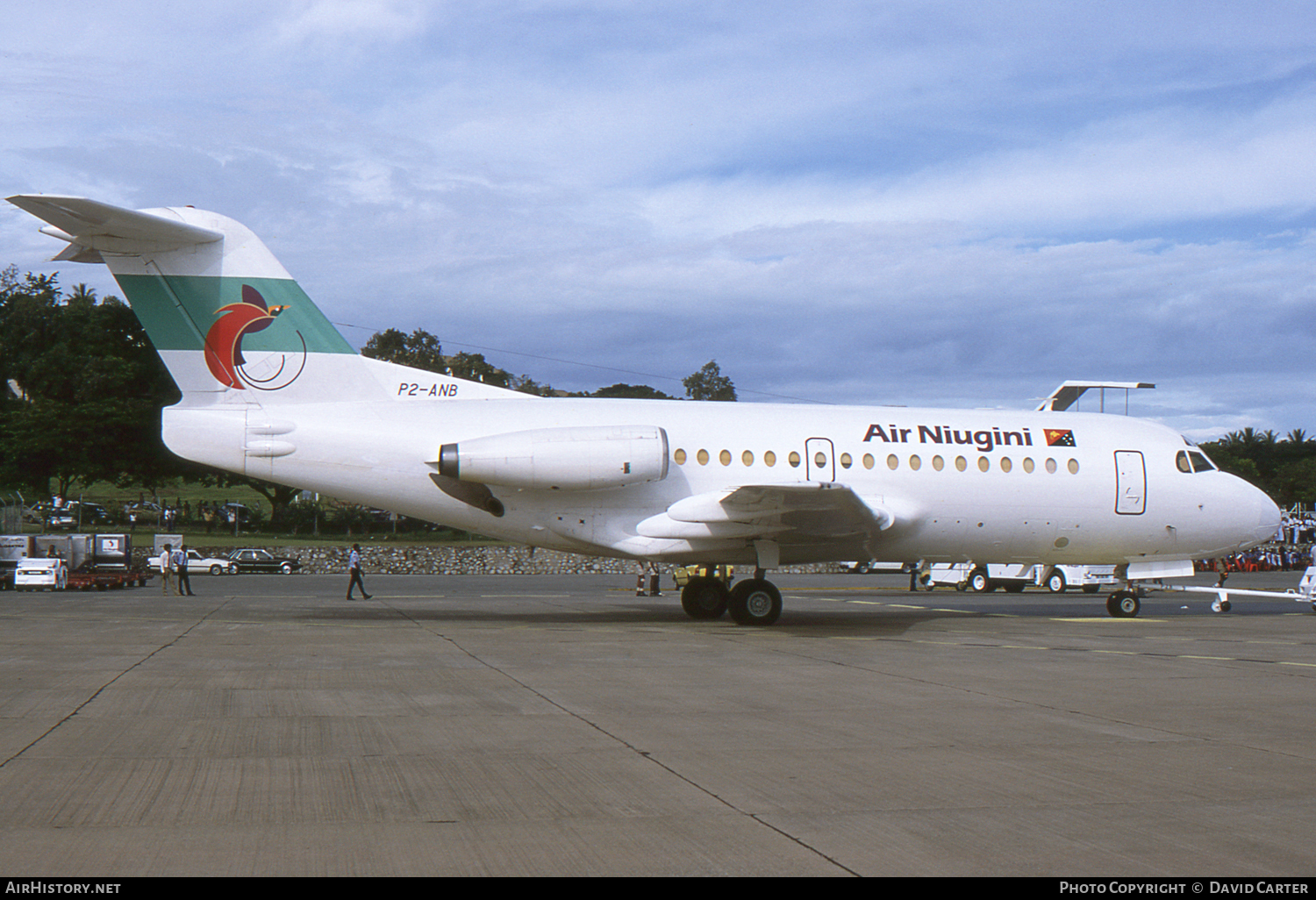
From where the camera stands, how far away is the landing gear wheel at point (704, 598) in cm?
2009

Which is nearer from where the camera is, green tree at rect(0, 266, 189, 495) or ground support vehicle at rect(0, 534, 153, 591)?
ground support vehicle at rect(0, 534, 153, 591)

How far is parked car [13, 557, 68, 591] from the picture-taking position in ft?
104

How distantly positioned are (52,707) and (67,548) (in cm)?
3010

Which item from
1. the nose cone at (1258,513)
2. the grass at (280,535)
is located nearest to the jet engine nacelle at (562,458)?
the nose cone at (1258,513)

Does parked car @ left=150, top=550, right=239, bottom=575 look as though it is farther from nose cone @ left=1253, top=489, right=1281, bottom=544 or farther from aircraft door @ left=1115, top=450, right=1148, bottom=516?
nose cone @ left=1253, top=489, right=1281, bottom=544

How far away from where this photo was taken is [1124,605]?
21406 millimetres

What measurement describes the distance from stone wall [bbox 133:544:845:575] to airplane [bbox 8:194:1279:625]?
28677mm

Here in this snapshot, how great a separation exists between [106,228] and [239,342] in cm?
250

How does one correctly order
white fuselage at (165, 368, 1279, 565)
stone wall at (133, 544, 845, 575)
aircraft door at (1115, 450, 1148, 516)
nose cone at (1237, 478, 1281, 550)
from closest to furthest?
white fuselage at (165, 368, 1279, 565), aircraft door at (1115, 450, 1148, 516), nose cone at (1237, 478, 1281, 550), stone wall at (133, 544, 845, 575)

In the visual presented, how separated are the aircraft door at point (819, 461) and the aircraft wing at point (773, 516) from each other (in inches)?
31.5

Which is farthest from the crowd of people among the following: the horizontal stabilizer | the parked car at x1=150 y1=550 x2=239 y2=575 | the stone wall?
the horizontal stabilizer

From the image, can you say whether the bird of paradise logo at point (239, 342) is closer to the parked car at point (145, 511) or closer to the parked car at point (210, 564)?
the parked car at point (210, 564)

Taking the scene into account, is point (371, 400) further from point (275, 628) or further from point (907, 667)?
point (907, 667)
